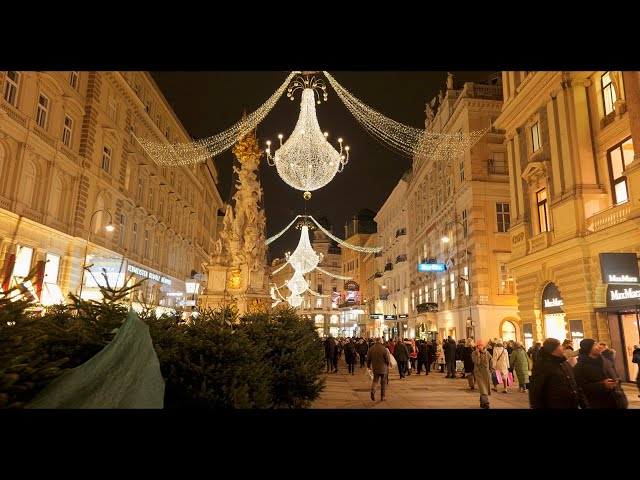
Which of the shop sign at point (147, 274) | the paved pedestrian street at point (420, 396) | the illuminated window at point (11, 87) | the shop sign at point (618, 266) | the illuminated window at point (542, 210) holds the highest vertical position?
the illuminated window at point (11, 87)

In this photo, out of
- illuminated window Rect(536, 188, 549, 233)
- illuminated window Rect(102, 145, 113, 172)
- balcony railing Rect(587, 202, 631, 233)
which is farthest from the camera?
illuminated window Rect(102, 145, 113, 172)

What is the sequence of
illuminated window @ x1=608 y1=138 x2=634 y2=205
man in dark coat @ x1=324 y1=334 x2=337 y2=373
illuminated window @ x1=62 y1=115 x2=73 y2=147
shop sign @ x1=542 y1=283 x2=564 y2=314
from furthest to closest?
illuminated window @ x1=62 y1=115 x2=73 y2=147
man in dark coat @ x1=324 y1=334 x2=337 y2=373
shop sign @ x1=542 y1=283 x2=564 y2=314
illuminated window @ x1=608 y1=138 x2=634 y2=205

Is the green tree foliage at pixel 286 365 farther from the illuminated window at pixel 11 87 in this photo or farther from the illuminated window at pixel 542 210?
the illuminated window at pixel 11 87

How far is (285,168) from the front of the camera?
14.7m

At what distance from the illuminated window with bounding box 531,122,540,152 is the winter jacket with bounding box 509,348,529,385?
12155 millimetres

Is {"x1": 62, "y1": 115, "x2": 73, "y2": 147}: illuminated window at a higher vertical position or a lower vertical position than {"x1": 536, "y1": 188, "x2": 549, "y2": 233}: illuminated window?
higher

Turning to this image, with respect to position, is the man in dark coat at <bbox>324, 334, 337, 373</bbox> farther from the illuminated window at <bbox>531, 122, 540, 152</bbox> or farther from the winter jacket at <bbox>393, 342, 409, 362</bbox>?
the illuminated window at <bbox>531, 122, 540, 152</bbox>

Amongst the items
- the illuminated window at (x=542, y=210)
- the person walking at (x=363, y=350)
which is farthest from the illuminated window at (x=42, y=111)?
the illuminated window at (x=542, y=210)

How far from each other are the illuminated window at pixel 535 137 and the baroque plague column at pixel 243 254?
17453 mm

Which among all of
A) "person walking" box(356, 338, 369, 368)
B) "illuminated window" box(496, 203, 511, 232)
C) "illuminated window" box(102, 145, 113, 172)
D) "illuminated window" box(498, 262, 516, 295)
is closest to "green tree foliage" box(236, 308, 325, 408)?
"person walking" box(356, 338, 369, 368)

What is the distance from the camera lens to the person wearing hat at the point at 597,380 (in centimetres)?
675

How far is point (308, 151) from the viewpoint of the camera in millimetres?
13961

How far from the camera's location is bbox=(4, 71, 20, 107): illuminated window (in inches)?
840
